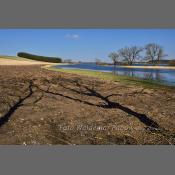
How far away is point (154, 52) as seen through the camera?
661 centimetres

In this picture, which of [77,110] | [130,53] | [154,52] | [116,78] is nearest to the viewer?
[77,110]

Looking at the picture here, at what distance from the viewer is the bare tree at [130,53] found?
666cm

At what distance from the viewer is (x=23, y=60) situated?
6.78 metres

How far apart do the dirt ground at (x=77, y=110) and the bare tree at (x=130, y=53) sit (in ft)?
1.84

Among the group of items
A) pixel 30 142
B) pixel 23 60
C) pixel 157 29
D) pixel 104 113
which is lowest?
pixel 30 142

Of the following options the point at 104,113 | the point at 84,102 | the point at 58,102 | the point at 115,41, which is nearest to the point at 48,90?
the point at 58,102

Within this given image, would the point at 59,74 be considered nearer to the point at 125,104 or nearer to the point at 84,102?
the point at 84,102

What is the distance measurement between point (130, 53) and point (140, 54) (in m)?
0.21

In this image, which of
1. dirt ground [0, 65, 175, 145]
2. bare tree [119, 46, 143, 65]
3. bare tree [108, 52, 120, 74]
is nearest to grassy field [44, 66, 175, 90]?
dirt ground [0, 65, 175, 145]

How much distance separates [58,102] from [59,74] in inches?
25.9

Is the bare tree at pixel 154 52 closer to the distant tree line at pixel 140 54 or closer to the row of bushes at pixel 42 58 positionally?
the distant tree line at pixel 140 54

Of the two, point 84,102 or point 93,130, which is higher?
point 84,102

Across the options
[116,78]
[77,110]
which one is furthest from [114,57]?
[77,110]

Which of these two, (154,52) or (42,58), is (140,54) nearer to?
(154,52)
